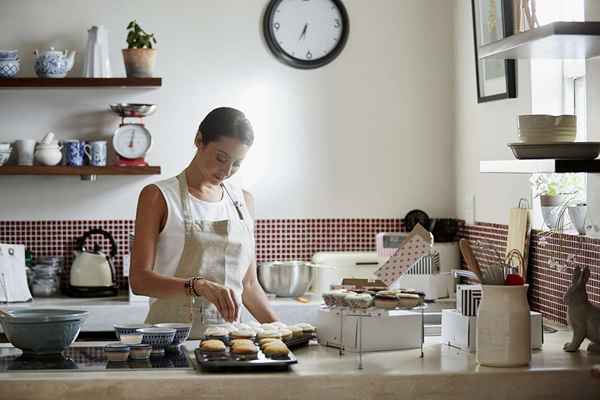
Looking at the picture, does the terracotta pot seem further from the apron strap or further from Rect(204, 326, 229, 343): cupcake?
Rect(204, 326, 229, 343): cupcake

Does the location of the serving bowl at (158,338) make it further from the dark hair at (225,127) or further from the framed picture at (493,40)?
the framed picture at (493,40)

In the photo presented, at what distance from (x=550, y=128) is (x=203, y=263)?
1.26 meters

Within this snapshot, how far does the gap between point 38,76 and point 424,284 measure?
2.17 metres

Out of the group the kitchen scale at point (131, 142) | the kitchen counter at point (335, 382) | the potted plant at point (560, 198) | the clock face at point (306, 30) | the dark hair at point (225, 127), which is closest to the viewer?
the kitchen counter at point (335, 382)

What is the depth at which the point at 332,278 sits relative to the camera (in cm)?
500

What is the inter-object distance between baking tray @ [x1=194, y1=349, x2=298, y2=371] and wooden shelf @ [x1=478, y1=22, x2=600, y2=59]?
46.4 inches

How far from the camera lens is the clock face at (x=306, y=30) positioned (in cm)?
520

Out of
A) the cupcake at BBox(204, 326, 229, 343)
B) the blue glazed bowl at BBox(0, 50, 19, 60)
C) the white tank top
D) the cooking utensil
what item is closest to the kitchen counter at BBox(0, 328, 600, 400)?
the cupcake at BBox(204, 326, 229, 343)

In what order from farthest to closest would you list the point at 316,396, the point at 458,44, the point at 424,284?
the point at 458,44 < the point at 424,284 < the point at 316,396

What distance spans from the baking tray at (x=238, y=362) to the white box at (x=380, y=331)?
0.33m

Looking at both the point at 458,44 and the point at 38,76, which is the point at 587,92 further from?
the point at 38,76

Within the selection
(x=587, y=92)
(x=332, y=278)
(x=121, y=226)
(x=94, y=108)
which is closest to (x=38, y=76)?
(x=94, y=108)

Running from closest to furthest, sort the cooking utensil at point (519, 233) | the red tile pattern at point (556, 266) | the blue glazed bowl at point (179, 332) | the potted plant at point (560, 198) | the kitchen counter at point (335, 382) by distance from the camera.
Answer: the kitchen counter at point (335, 382) → the blue glazed bowl at point (179, 332) → the red tile pattern at point (556, 266) → the potted plant at point (560, 198) → the cooking utensil at point (519, 233)

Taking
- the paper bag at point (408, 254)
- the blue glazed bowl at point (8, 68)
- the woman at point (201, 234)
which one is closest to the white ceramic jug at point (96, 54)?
the blue glazed bowl at point (8, 68)
